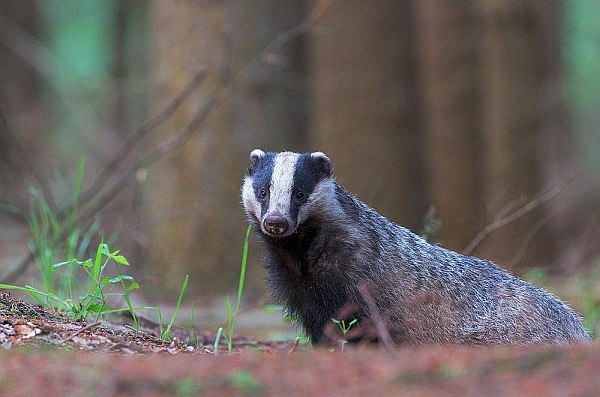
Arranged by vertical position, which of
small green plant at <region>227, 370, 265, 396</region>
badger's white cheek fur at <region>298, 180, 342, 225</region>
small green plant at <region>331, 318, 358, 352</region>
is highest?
badger's white cheek fur at <region>298, 180, 342, 225</region>

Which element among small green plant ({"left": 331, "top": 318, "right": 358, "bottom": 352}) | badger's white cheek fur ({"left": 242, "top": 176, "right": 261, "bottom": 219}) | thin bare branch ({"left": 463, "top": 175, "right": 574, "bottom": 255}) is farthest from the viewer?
thin bare branch ({"left": 463, "top": 175, "right": 574, "bottom": 255})

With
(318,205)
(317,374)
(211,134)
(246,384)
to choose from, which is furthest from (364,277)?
(211,134)

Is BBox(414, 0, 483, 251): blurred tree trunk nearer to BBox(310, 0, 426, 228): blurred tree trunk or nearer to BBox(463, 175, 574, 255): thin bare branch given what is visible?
BBox(310, 0, 426, 228): blurred tree trunk

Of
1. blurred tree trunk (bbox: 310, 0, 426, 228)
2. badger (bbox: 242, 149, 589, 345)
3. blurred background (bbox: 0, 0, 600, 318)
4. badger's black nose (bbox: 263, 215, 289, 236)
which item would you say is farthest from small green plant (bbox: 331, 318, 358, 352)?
blurred tree trunk (bbox: 310, 0, 426, 228)

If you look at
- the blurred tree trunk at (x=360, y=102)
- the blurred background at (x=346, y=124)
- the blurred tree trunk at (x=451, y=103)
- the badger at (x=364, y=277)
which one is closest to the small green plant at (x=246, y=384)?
the badger at (x=364, y=277)

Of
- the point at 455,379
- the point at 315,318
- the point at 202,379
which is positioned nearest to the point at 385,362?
the point at 455,379

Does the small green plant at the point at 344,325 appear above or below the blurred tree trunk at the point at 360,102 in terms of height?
below

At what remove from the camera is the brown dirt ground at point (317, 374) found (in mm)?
2621

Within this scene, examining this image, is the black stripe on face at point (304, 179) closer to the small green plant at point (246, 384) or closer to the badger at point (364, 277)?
the badger at point (364, 277)

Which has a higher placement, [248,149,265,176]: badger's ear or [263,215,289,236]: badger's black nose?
[248,149,265,176]: badger's ear

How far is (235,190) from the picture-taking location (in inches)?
329

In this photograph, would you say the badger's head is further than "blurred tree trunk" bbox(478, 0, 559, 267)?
No

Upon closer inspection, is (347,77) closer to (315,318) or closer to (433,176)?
(433,176)

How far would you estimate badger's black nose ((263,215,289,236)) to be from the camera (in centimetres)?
454
